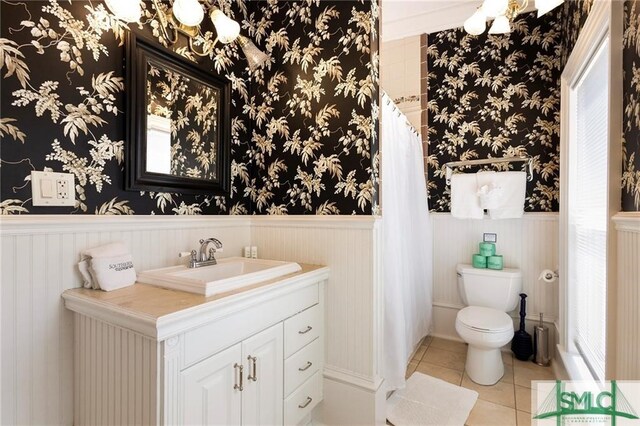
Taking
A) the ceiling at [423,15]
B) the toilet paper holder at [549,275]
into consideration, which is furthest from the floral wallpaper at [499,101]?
the toilet paper holder at [549,275]

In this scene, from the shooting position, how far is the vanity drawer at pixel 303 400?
1387mm

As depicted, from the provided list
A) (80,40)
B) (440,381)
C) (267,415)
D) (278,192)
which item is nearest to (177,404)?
(267,415)

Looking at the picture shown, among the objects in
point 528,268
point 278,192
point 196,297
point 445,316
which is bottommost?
point 445,316

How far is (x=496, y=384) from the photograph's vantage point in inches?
76.7

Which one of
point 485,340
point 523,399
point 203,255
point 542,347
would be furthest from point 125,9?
point 542,347

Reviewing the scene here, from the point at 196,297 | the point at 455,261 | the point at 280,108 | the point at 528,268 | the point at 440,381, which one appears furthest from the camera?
the point at 455,261

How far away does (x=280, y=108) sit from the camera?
5.99 ft

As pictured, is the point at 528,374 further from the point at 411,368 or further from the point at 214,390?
the point at 214,390

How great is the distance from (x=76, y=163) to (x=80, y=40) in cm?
49

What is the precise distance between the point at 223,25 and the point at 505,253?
2594 millimetres

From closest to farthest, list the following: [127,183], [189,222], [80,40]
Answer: [80,40]
[127,183]
[189,222]

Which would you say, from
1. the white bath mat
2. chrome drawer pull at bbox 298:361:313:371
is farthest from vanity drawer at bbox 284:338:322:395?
the white bath mat

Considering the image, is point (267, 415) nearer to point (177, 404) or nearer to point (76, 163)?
point (177, 404)

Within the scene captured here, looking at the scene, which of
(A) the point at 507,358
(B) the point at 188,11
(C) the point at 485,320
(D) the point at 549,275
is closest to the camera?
(B) the point at 188,11
